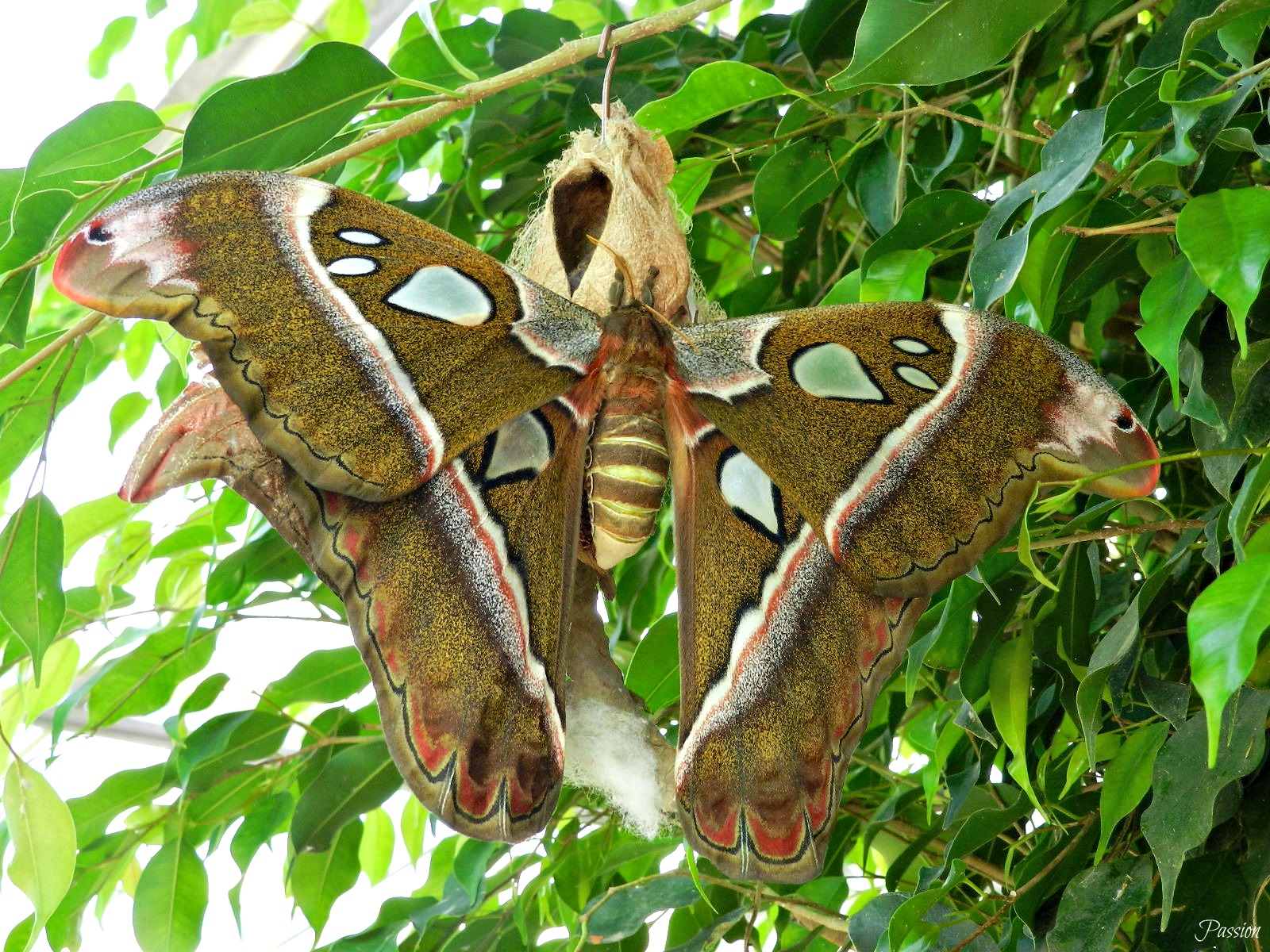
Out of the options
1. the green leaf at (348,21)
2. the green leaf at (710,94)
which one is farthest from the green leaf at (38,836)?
the green leaf at (348,21)

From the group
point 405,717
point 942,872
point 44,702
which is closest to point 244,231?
point 405,717

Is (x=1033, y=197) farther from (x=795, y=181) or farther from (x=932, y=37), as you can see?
(x=795, y=181)

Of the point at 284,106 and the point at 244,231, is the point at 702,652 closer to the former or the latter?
the point at 244,231

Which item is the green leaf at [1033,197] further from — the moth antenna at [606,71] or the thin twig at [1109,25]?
the thin twig at [1109,25]

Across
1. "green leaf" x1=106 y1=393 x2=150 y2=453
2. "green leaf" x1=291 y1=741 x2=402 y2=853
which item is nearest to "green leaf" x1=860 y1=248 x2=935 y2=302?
"green leaf" x1=291 y1=741 x2=402 y2=853

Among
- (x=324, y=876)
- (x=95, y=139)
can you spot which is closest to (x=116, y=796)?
(x=324, y=876)

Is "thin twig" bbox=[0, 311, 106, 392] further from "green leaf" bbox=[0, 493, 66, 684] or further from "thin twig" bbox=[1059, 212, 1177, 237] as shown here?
"thin twig" bbox=[1059, 212, 1177, 237]
